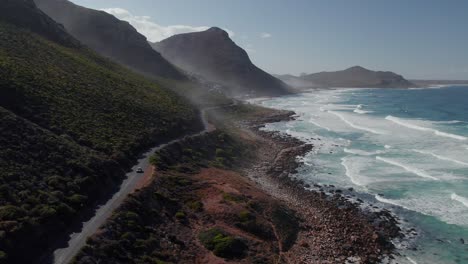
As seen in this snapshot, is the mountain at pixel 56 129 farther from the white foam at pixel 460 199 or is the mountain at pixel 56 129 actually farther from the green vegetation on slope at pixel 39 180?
the white foam at pixel 460 199

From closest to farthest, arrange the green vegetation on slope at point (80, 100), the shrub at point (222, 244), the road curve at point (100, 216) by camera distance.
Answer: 1. the road curve at point (100, 216)
2. the shrub at point (222, 244)
3. the green vegetation on slope at point (80, 100)

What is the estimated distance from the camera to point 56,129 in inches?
1737

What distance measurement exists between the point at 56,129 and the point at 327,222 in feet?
104

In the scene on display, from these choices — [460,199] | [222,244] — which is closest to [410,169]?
[460,199]

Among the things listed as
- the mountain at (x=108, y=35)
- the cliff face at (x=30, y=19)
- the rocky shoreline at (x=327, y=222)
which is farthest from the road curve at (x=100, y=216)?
the mountain at (x=108, y=35)

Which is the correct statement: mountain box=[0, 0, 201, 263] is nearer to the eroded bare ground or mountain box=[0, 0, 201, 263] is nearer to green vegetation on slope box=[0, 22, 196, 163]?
green vegetation on slope box=[0, 22, 196, 163]

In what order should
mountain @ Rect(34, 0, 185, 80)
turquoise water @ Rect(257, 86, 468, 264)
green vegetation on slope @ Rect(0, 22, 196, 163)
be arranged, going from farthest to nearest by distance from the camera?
1. mountain @ Rect(34, 0, 185, 80)
2. green vegetation on slope @ Rect(0, 22, 196, 163)
3. turquoise water @ Rect(257, 86, 468, 264)

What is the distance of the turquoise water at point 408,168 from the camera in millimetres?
37500

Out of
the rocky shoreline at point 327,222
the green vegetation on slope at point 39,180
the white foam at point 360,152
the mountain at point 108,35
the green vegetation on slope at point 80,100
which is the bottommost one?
the rocky shoreline at point 327,222

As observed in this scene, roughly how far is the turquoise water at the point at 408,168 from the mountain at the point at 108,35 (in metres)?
61.1

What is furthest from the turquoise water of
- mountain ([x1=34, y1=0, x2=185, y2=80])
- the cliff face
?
mountain ([x1=34, y1=0, x2=185, y2=80])

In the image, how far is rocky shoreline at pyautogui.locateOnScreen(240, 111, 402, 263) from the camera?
3378cm

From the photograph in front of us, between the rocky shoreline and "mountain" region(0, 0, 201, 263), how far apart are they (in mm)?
17544

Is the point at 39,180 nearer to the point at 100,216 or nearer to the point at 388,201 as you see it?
the point at 100,216
